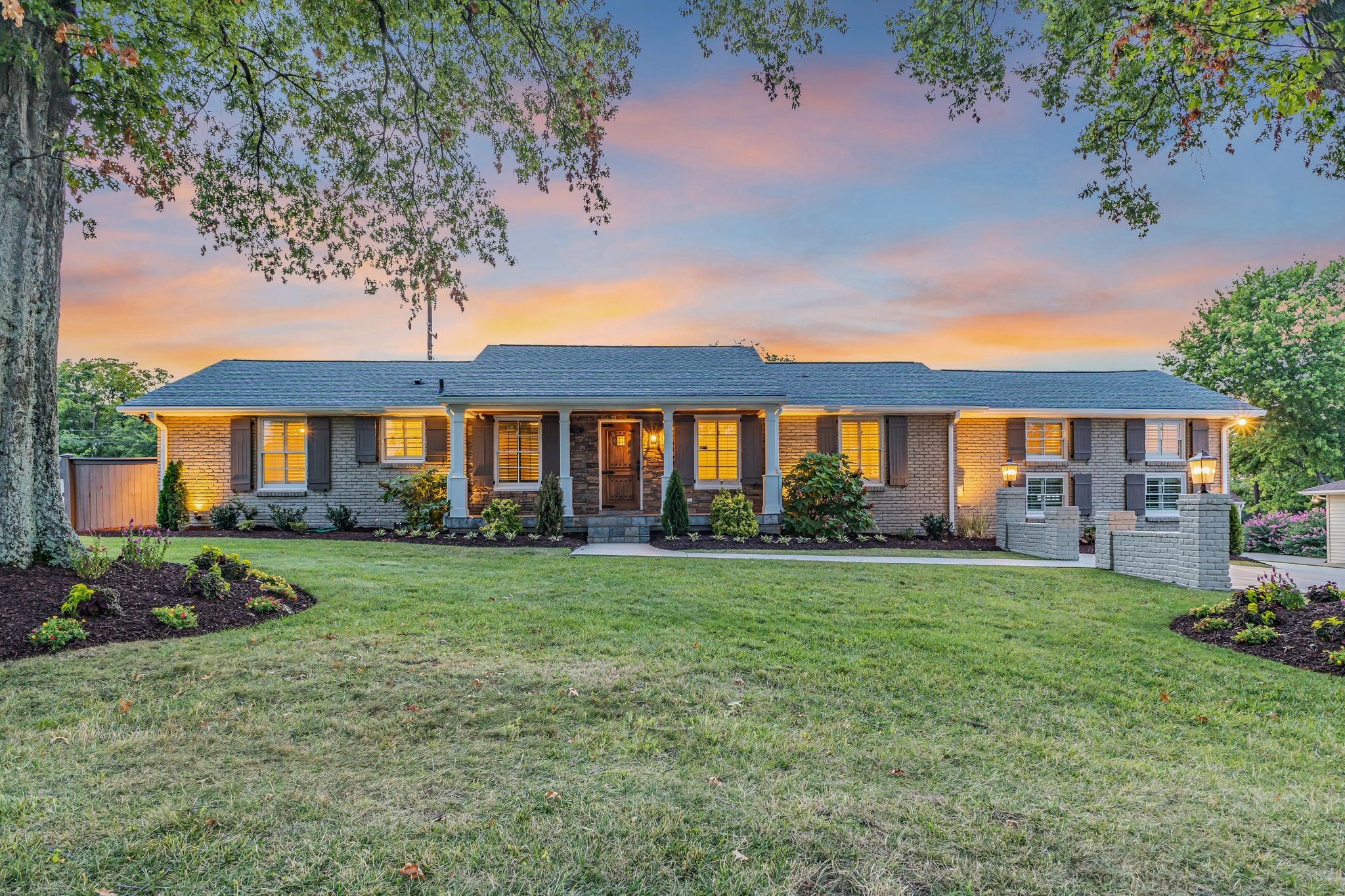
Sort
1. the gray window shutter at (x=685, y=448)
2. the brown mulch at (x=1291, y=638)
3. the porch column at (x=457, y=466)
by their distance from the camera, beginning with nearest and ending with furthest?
the brown mulch at (x=1291, y=638)
the porch column at (x=457, y=466)
the gray window shutter at (x=685, y=448)

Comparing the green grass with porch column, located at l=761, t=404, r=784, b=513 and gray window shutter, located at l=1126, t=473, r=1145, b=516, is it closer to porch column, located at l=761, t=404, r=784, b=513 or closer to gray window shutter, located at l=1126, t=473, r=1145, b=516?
porch column, located at l=761, t=404, r=784, b=513

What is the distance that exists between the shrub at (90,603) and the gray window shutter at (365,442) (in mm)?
10396

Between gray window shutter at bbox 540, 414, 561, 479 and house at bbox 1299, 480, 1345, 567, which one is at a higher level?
gray window shutter at bbox 540, 414, 561, 479

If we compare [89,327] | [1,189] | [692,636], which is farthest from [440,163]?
[89,327]

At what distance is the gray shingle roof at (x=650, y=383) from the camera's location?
49.0ft

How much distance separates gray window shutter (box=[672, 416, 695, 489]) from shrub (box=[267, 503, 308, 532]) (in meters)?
8.61

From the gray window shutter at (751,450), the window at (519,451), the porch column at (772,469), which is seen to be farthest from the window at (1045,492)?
the window at (519,451)

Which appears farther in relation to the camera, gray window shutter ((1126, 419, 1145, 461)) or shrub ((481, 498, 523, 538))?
gray window shutter ((1126, 419, 1145, 461))

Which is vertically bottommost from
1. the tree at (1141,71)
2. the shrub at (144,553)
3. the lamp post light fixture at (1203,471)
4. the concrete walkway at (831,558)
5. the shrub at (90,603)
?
the concrete walkway at (831,558)

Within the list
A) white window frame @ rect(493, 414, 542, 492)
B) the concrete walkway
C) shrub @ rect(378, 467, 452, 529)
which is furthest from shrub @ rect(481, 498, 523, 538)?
the concrete walkway

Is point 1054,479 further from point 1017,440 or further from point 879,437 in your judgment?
point 879,437

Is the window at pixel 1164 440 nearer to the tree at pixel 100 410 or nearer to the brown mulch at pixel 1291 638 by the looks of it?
the brown mulch at pixel 1291 638

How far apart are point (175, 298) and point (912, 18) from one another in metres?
15.6

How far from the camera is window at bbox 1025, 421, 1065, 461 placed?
16.3 meters
